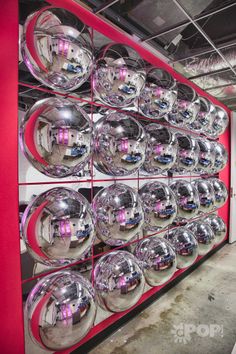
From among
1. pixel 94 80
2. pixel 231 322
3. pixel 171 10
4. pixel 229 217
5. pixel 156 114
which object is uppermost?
pixel 171 10

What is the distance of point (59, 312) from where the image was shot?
1.26 m

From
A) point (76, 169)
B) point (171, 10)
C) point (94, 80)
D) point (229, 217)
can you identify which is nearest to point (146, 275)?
point (76, 169)

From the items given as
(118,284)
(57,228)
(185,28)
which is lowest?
(118,284)

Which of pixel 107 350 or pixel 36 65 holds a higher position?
pixel 36 65

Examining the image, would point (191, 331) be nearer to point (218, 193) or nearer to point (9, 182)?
point (218, 193)

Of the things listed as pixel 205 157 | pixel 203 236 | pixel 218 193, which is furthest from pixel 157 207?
pixel 218 193

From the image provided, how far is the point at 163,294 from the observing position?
10.2 feet

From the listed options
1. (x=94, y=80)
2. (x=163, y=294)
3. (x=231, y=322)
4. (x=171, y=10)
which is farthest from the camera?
(x=163, y=294)

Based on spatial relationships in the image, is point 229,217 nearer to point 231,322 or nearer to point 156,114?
point 231,322

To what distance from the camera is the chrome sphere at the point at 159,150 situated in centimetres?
182

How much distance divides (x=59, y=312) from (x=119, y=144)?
1.03m

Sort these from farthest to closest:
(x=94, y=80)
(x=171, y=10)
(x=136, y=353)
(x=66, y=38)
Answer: (x=171, y=10) → (x=136, y=353) → (x=94, y=80) → (x=66, y=38)

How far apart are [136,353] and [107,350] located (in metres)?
0.27

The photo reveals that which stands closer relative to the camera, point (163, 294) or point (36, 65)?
point (36, 65)
